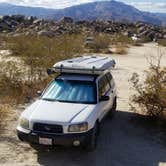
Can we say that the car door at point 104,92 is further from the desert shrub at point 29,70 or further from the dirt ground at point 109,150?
the desert shrub at point 29,70

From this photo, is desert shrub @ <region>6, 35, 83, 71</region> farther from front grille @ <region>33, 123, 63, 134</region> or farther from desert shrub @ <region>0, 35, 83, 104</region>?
front grille @ <region>33, 123, 63, 134</region>

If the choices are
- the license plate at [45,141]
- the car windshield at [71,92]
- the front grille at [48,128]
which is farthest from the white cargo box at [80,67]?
the license plate at [45,141]

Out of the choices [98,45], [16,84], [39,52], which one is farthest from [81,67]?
[98,45]

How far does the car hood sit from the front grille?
0.08 m

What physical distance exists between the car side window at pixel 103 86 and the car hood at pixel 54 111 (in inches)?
45.2

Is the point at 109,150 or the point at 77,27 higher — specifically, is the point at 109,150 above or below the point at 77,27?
above

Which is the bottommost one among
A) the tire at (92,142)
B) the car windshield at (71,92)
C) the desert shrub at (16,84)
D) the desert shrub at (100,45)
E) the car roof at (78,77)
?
the desert shrub at (100,45)

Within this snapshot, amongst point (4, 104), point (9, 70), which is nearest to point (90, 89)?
point (4, 104)

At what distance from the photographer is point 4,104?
1470 cm

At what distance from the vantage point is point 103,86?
1241 cm

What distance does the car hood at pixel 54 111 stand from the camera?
1010 centimetres

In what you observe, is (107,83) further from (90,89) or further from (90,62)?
(90,89)

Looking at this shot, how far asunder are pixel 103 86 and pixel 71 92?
1256 mm

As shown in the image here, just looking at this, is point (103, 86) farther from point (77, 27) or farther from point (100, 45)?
point (77, 27)
